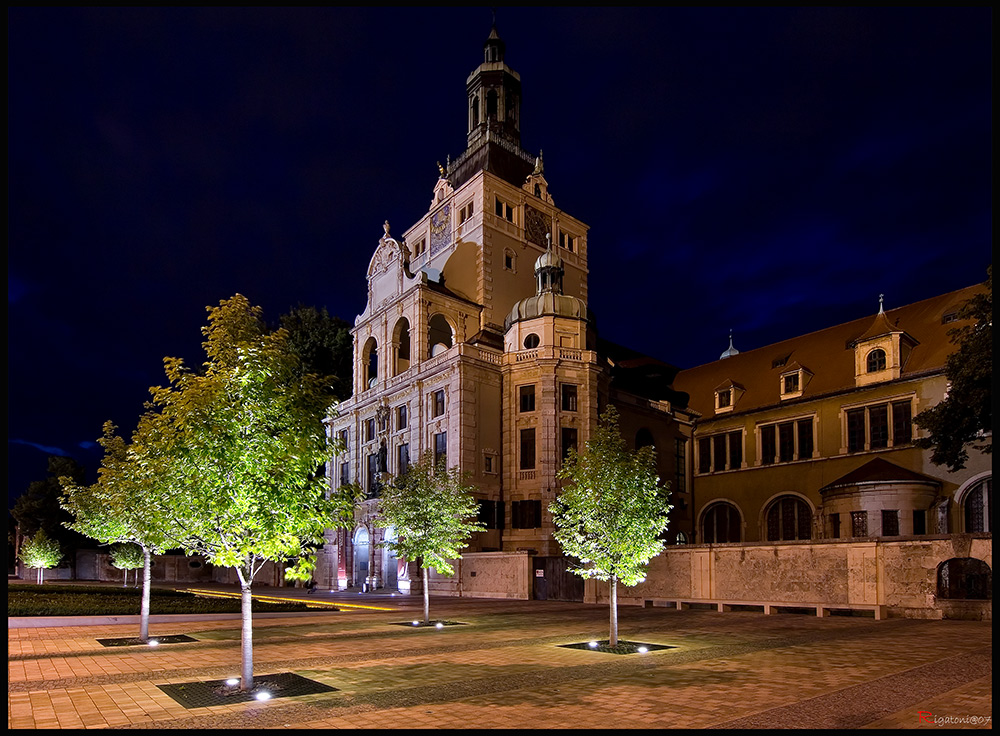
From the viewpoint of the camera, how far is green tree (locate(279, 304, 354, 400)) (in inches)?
2781

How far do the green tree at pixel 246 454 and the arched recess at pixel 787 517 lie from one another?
144 feet

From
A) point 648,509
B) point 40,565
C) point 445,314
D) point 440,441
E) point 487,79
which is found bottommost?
point 40,565

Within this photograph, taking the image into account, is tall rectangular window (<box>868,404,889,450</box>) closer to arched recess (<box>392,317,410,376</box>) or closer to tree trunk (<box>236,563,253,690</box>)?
arched recess (<box>392,317,410,376</box>)

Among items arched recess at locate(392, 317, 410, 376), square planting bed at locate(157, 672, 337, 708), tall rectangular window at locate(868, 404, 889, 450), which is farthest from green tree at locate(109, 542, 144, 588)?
tall rectangular window at locate(868, 404, 889, 450)

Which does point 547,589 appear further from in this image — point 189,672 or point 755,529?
point 189,672

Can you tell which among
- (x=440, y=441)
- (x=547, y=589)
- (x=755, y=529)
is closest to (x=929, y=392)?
(x=755, y=529)

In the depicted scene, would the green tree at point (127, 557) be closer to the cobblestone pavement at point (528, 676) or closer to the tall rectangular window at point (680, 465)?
the cobblestone pavement at point (528, 676)

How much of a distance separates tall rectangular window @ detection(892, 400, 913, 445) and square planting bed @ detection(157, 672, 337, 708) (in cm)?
4298

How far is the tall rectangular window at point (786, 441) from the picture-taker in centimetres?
5488

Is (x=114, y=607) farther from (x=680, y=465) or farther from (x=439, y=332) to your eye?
(x=680, y=465)

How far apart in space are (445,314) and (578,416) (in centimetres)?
1255

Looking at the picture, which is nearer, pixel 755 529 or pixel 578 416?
pixel 578 416

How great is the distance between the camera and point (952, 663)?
654 inches

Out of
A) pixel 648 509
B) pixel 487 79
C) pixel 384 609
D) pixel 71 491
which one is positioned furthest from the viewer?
pixel 487 79
